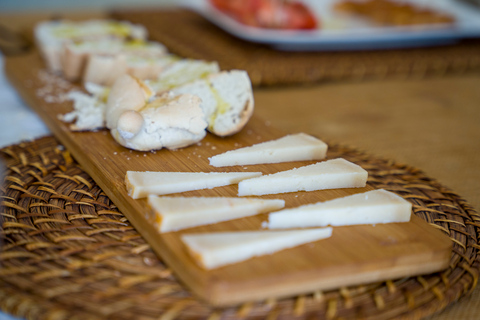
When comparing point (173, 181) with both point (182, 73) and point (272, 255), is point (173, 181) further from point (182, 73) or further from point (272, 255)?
point (182, 73)

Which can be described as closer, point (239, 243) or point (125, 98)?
point (239, 243)

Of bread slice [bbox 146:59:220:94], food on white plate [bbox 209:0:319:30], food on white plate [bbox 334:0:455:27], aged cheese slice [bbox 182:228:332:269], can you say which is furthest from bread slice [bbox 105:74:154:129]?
A: food on white plate [bbox 334:0:455:27]

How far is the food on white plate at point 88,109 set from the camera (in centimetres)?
181

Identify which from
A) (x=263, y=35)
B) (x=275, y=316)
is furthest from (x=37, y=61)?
(x=275, y=316)

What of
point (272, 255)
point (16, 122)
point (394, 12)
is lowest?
point (16, 122)

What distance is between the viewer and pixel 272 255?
1129mm

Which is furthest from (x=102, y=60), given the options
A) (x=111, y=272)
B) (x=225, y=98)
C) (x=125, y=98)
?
(x=111, y=272)

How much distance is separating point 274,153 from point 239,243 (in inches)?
22.8

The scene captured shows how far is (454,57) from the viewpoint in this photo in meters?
3.07

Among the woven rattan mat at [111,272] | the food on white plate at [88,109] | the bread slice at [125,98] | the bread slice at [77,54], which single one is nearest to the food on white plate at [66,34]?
the bread slice at [77,54]

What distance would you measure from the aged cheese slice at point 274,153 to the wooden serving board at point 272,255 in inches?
1.1

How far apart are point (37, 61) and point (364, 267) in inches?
84.0

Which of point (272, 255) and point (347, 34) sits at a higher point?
point (347, 34)

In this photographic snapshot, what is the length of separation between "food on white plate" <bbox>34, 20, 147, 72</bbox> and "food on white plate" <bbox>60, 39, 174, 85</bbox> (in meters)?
0.08
